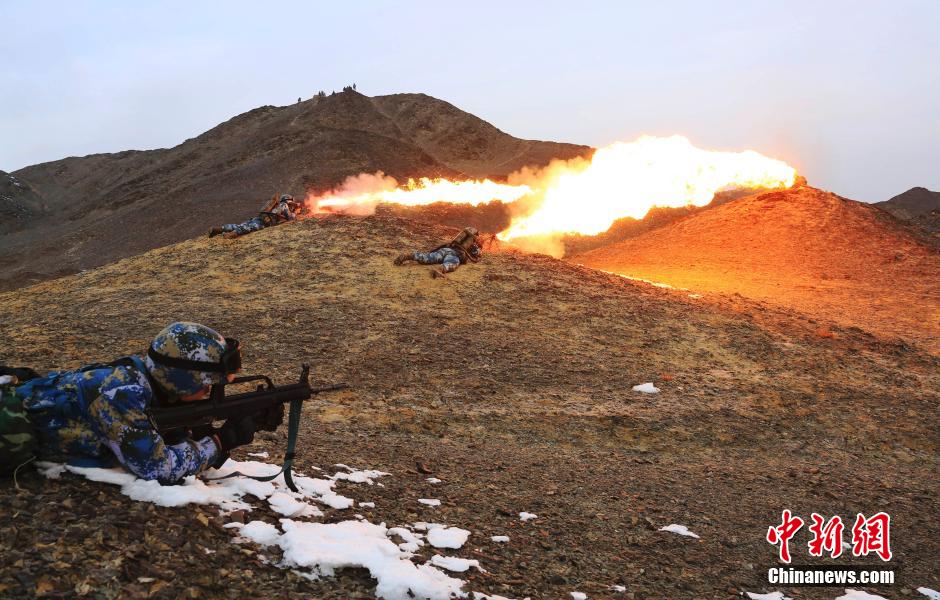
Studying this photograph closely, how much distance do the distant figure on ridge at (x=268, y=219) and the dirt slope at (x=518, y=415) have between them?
1451 mm

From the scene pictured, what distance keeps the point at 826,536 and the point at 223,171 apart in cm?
6670

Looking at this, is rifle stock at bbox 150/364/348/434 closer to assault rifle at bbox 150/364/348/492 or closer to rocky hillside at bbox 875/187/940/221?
assault rifle at bbox 150/364/348/492

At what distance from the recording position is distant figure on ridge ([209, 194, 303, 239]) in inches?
954

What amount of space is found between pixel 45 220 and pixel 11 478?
255ft

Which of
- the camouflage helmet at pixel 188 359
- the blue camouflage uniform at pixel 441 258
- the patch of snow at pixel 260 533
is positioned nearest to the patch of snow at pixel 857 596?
the patch of snow at pixel 260 533

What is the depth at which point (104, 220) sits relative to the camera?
5900cm

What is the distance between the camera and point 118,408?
4758 mm

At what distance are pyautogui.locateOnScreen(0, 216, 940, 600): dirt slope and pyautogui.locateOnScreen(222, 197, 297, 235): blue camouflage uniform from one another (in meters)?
1.50

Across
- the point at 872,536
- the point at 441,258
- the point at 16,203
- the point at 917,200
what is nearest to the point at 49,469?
the point at 872,536

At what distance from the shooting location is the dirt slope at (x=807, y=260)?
24391 millimetres

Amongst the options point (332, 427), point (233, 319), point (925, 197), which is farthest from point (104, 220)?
point (925, 197)

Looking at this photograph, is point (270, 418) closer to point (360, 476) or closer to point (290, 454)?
point (290, 454)

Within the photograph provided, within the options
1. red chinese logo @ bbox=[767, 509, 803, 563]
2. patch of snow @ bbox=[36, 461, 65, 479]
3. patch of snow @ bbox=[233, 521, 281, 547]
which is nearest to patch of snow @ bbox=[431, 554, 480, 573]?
patch of snow @ bbox=[233, 521, 281, 547]

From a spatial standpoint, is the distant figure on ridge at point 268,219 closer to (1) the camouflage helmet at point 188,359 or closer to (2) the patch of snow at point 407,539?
(1) the camouflage helmet at point 188,359
